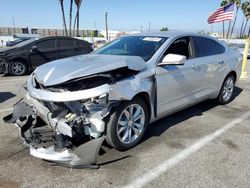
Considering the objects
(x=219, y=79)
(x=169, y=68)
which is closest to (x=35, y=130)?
(x=169, y=68)

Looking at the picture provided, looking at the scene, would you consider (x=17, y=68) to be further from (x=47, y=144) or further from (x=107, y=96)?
(x=107, y=96)

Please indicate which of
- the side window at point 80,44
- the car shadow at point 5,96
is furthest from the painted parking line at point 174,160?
the side window at point 80,44

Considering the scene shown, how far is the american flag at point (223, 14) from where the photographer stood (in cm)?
1106

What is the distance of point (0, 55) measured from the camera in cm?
959

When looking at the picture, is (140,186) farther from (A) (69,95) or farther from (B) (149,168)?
(A) (69,95)

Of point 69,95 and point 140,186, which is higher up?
point 69,95

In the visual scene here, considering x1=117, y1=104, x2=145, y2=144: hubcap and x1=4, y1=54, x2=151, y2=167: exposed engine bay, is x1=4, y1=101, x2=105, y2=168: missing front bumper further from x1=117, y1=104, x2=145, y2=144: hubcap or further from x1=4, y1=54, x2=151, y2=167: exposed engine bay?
x1=117, y1=104, x2=145, y2=144: hubcap

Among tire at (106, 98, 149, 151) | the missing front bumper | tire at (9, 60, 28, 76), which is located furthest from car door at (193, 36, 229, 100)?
tire at (9, 60, 28, 76)

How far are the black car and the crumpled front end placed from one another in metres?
7.23

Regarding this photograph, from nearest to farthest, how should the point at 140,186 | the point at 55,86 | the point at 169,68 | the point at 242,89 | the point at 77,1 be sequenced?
the point at 140,186
the point at 55,86
the point at 169,68
the point at 242,89
the point at 77,1

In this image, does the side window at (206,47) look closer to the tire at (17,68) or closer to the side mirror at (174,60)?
the side mirror at (174,60)

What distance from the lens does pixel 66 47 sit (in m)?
10.7

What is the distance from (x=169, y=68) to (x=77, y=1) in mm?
31924

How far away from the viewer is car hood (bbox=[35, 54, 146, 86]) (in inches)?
121
